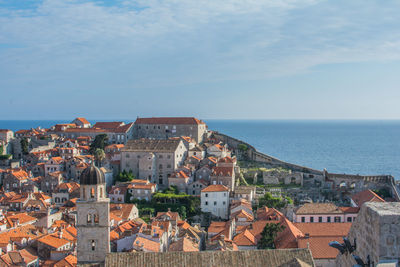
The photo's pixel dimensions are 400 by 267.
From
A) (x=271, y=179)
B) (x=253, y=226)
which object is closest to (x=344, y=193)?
(x=271, y=179)

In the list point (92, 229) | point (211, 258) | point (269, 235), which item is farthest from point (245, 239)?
point (92, 229)

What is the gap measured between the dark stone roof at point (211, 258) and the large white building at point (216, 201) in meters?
24.5

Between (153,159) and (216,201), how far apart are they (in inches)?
489

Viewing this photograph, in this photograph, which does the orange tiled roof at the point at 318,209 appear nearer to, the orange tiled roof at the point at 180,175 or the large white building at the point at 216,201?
the large white building at the point at 216,201

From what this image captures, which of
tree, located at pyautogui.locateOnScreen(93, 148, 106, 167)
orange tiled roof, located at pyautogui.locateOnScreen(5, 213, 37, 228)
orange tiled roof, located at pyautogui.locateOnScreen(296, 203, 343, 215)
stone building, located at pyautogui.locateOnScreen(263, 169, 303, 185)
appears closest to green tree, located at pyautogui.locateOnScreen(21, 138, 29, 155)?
tree, located at pyautogui.locateOnScreen(93, 148, 106, 167)

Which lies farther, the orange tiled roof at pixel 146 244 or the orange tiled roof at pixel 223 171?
the orange tiled roof at pixel 223 171

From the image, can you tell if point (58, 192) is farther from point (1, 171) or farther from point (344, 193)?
point (344, 193)

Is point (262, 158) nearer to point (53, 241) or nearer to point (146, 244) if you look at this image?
point (53, 241)

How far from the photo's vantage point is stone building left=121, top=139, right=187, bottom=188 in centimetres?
5175

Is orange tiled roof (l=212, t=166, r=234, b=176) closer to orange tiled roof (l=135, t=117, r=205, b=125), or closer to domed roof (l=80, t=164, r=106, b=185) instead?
orange tiled roof (l=135, t=117, r=205, b=125)

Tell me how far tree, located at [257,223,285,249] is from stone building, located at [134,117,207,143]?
1613 inches

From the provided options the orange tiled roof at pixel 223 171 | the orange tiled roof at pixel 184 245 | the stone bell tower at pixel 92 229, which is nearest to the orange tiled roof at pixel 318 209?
the orange tiled roof at pixel 223 171

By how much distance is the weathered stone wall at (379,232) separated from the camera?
256 inches

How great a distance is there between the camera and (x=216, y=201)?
4344 cm
